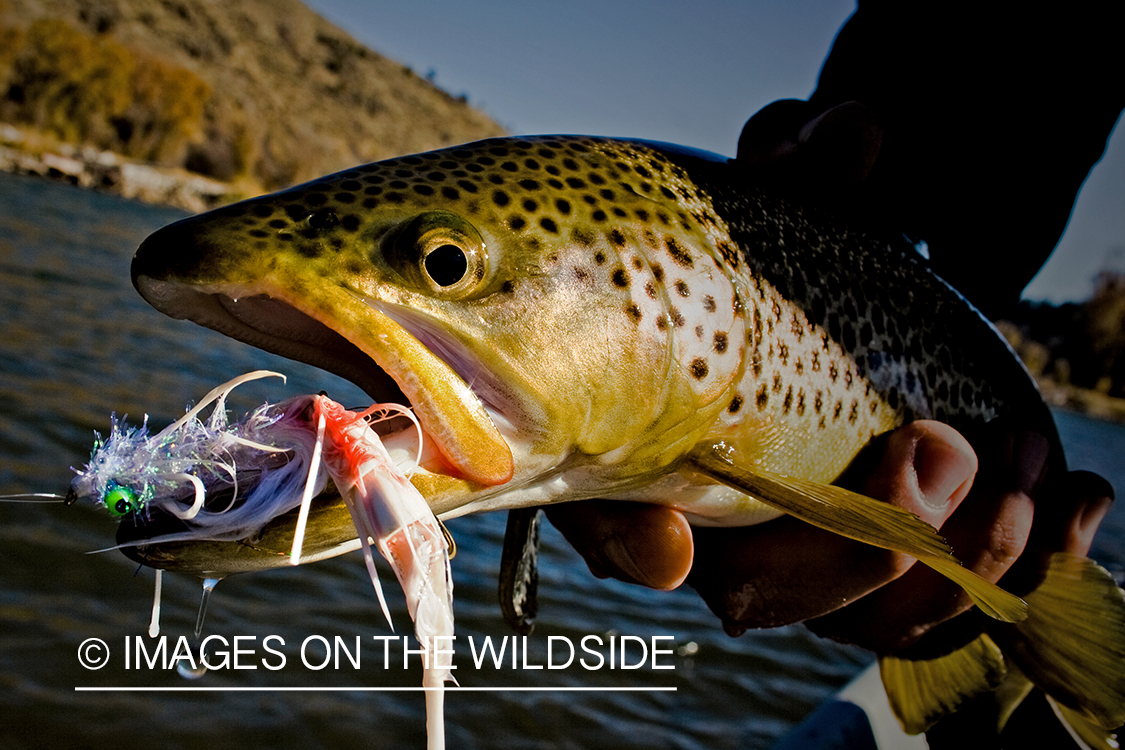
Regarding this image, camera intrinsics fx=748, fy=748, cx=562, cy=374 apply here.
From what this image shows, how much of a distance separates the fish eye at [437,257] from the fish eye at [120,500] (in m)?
0.57

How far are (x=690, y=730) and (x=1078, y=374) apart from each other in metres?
60.8

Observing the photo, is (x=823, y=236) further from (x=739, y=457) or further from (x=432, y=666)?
(x=432, y=666)

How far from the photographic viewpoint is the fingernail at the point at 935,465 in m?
2.18

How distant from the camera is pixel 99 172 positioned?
3672cm

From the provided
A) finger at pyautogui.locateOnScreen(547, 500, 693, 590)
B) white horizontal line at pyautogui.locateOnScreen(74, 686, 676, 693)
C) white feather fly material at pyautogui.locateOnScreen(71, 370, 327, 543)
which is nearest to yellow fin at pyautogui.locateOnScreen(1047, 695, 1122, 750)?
finger at pyautogui.locateOnScreen(547, 500, 693, 590)

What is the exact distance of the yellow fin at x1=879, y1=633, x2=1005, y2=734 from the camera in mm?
2646

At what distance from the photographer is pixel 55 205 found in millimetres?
23328

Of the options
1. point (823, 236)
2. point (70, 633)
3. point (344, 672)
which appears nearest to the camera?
point (823, 236)

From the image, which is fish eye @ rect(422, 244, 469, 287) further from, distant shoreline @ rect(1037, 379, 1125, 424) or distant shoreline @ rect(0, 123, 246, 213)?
distant shoreline @ rect(1037, 379, 1125, 424)

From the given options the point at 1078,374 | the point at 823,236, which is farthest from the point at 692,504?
the point at 1078,374

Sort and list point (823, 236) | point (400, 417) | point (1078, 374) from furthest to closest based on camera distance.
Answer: point (1078, 374)
point (823, 236)
point (400, 417)

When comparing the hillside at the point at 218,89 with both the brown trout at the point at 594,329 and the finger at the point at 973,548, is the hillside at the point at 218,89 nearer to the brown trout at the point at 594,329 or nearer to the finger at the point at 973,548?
the brown trout at the point at 594,329

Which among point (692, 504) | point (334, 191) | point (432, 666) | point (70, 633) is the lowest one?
point (432, 666)

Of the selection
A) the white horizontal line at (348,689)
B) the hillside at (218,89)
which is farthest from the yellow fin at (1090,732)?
the hillside at (218,89)
